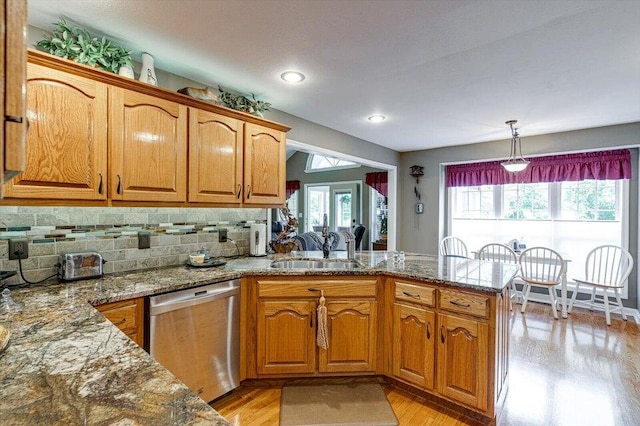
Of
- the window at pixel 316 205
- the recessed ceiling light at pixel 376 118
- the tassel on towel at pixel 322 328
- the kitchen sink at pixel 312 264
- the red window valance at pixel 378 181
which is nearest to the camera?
the tassel on towel at pixel 322 328

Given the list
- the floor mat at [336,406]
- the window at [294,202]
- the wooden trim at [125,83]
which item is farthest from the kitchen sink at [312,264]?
the window at [294,202]

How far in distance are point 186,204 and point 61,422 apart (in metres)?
1.77

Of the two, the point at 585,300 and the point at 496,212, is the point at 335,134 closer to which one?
the point at 496,212

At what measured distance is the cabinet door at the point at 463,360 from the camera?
78.1 inches

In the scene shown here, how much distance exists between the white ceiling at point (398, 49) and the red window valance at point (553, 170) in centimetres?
98

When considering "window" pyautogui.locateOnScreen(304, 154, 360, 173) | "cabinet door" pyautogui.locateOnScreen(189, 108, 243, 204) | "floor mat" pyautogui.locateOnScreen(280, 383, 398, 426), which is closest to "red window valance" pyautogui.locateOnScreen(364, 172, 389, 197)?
"window" pyautogui.locateOnScreen(304, 154, 360, 173)

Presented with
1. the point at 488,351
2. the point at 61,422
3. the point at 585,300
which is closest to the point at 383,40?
the point at 488,351

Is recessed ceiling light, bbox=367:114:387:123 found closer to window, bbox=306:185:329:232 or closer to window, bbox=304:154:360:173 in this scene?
window, bbox=304:154:360:173

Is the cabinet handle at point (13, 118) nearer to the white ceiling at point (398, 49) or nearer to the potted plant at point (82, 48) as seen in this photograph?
the white ceiling at point (398, 49)

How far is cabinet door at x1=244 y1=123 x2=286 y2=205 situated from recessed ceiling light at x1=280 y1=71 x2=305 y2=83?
1.53ft

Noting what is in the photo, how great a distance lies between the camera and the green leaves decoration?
2.67 meters

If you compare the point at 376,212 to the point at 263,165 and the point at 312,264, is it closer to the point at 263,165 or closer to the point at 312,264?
the point at 312,264

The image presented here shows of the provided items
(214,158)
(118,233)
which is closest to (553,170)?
(214,158)

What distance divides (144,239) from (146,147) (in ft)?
2.32
